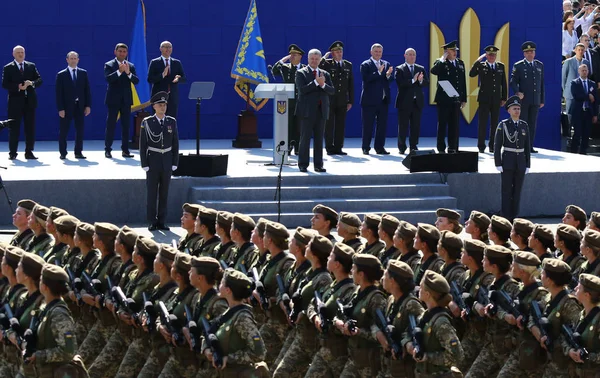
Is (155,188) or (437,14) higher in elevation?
(437,14)

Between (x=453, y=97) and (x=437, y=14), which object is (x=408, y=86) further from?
(x=437, y=14)

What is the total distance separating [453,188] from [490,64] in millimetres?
3120

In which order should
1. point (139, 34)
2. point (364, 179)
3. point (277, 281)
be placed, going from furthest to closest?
point (139, 34)
point (364, 179)
point (277, 281)

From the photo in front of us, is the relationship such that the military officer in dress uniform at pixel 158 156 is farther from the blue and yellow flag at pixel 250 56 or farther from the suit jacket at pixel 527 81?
the suit jacket at pixel 527 81

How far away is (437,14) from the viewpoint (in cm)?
2339

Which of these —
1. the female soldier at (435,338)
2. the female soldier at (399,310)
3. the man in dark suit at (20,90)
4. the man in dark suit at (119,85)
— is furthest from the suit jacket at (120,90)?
the female soldier at (435,338)

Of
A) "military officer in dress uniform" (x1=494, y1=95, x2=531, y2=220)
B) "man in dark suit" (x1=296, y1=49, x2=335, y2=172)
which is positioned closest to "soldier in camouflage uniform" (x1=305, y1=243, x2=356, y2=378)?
"military officer in dress uniform" (x1=494, y1=95, x2=531, y2=220)

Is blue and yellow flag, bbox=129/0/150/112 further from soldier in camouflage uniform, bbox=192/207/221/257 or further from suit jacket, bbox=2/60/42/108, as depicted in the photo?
soldier in camouflage uniform, bbox=192/207/221/257

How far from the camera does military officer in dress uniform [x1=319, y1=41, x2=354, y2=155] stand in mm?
19172

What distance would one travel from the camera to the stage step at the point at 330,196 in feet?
53.6

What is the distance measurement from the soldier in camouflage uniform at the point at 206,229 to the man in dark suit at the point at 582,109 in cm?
1147

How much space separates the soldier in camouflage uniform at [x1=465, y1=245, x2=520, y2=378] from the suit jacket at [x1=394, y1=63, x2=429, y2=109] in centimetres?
1062

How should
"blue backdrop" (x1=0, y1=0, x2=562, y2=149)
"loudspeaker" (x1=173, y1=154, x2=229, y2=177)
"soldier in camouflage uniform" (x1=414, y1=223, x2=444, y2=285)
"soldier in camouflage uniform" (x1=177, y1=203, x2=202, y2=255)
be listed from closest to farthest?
"soldier in camouflage uniform" (x1=414, y1=223, x2=444, y2=285)
"soldier in camouflage uniform" (x1=177, y1=203, x2=202, y2=255)
"loudspeaker" (x1=173, y1=154, x2=229, y2=177)
"blue backdrop" (x1=0, y1=0, x2=562, y2=149)

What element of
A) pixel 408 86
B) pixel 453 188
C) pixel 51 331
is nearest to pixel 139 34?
pixel 408 86
